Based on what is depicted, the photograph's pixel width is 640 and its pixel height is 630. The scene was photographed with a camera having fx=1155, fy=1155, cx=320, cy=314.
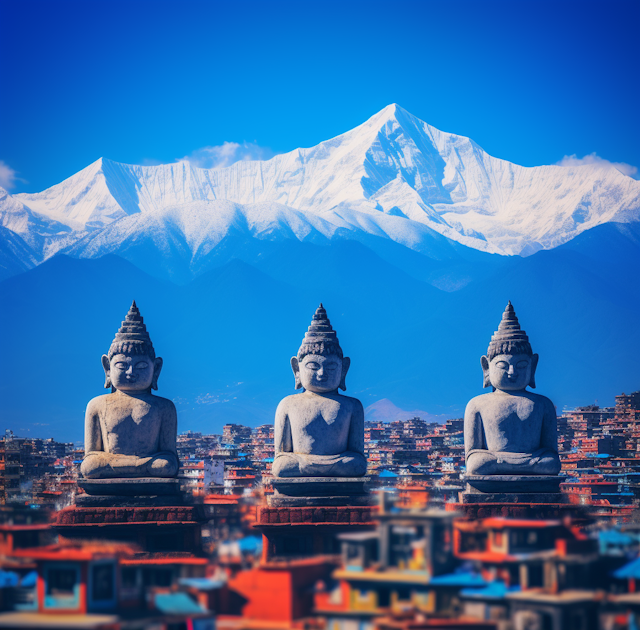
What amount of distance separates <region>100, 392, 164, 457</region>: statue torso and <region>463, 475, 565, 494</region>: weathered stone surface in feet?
14.4

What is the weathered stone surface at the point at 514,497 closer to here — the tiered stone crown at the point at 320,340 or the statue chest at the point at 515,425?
the statue chest at the point at 515,425

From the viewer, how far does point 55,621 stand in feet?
31.0

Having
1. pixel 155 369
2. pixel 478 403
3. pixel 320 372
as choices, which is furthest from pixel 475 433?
pixel 155 369

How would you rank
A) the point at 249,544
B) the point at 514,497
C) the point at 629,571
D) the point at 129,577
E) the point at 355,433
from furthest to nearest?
the point at 355,433 → the point at 514,497 → the point at 249,544 → the point at 129,577 → the point at 629,571

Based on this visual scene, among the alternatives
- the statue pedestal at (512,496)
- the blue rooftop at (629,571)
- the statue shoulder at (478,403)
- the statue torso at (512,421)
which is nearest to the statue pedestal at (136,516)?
the statue pedestal at (512,496)

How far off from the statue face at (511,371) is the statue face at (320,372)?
2282 millimetres

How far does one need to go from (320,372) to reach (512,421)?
2767 mm

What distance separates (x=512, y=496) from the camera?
1567 cm

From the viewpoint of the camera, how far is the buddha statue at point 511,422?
15.9 metres

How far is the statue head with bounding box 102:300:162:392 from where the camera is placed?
52.2 ft

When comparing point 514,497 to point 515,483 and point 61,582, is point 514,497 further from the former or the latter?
point 61,582

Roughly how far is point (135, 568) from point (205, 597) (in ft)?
2.57

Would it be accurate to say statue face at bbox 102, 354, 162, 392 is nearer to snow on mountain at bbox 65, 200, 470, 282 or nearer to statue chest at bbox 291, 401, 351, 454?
statue chest at bbox 291, 401, 351, 454

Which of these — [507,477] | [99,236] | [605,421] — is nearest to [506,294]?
[99,236]
